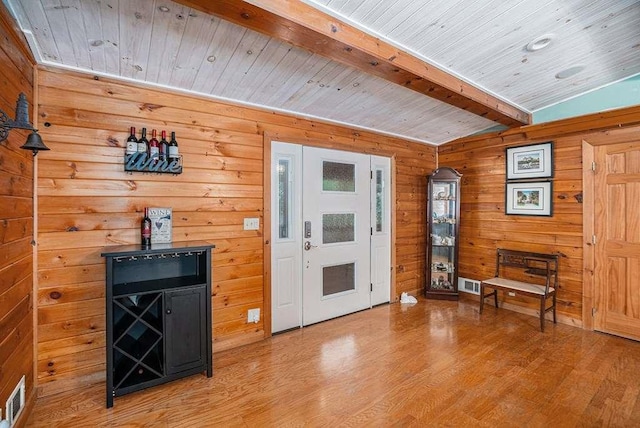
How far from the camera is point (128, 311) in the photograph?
2.22 meters

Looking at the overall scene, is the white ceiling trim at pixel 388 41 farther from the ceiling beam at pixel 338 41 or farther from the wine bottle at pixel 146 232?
the wine bottle at pixel 146 232

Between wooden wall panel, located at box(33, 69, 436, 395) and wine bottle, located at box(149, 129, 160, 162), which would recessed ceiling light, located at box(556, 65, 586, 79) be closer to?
wooden wall panel, located at box(33, 69, 436, 395)

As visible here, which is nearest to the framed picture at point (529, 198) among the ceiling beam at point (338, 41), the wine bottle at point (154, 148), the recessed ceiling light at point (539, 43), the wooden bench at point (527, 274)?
the wooden bench at point (527, 274)

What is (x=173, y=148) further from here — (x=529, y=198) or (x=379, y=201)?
(x=529, y=198)

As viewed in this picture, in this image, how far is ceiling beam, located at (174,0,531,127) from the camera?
166cm

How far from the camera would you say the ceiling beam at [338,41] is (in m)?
1.66

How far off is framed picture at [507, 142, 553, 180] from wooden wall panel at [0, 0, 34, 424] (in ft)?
16.1

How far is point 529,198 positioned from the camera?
13.0 ft

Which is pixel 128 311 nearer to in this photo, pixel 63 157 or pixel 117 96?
pixel 63 157

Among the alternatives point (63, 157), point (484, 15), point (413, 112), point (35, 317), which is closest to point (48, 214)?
point (63, 157)

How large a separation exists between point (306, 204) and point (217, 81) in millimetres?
1546

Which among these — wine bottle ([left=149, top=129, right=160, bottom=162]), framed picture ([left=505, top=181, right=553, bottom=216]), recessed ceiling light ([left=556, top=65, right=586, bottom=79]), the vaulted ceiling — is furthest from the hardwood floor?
recessed ceiling light ([left=556, top=65, right=586, bottom=79])

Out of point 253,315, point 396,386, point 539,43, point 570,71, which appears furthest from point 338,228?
point 570,71

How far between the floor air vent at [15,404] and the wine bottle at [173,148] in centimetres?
180
